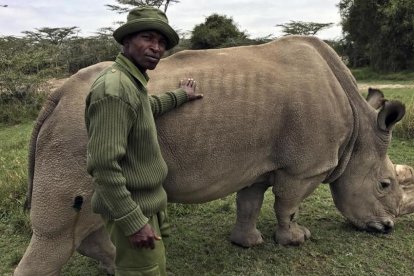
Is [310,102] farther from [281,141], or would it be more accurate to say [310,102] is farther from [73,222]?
[73,222]

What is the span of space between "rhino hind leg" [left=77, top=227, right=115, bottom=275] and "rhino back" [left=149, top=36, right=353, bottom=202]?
0.76 meters

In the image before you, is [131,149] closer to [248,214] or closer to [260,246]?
[248,214]

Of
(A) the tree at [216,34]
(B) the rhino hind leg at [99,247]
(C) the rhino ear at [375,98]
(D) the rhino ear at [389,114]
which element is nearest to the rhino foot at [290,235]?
(D) the rhino ear at [389,114]

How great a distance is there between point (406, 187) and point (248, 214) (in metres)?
1.51

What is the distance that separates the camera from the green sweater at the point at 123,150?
6.93 feet

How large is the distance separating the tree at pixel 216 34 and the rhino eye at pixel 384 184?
2276 cm

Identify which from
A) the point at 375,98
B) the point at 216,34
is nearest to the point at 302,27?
the point at 216,34

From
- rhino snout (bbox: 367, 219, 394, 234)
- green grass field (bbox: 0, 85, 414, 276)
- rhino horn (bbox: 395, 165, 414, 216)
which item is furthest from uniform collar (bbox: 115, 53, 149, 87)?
rhino horn (bbox: 395, 165, 414, 216)

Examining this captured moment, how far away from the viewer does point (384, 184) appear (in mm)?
4309

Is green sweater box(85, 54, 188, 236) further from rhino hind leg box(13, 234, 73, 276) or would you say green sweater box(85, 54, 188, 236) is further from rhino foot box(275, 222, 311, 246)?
rhino foot box(275, 222, 311, 246)

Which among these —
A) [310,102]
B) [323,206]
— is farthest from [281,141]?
[323,206]

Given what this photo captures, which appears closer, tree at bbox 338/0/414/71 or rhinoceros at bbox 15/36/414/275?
rhinoceros at bbox 15/36/414/275

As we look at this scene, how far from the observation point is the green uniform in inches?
83.2

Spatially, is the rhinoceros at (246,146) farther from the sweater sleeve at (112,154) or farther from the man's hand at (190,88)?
the sweater sleeve at (112,154)
